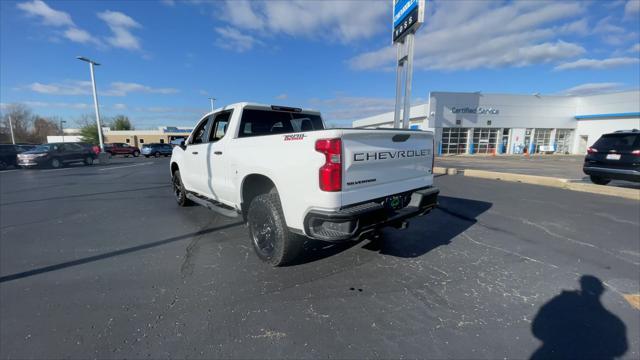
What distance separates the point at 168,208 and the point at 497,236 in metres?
6.71

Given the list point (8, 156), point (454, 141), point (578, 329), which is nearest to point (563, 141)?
point (454, 141)

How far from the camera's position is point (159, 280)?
3.04 m

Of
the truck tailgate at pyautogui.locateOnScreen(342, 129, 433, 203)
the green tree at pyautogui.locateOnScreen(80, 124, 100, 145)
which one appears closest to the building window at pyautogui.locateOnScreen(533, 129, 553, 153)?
the truck tailgate at pyautogui.locateOnScreen(342, 129, 433, 203)

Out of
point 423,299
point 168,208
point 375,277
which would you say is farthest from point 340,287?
point 168,208

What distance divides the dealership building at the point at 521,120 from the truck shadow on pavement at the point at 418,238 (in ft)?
83.4

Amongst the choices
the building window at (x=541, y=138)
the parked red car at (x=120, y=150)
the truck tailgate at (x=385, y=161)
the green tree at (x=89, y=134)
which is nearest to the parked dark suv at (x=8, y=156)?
the parked red car at (x=120, y=150)

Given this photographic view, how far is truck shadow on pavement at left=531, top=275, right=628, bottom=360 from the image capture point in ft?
6.59

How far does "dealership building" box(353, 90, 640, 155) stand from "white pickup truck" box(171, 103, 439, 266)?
27.8 metres

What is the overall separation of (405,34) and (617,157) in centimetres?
703

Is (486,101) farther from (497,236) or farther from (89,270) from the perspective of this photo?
(89,270)

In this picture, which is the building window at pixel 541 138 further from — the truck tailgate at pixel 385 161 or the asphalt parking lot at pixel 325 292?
the truck tailgate at pixel 385 161

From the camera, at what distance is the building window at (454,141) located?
30016 millimetres

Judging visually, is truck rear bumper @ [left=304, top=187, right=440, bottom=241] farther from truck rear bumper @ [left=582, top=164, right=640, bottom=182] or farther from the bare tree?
the bare tree

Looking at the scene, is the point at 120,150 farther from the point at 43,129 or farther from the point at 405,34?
the point at 43,129
